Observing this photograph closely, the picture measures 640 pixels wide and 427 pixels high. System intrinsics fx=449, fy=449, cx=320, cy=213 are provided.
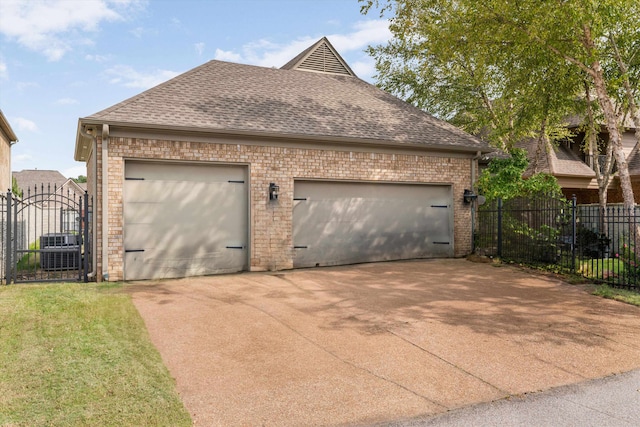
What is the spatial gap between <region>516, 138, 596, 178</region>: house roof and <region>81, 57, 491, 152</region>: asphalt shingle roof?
776 centimetres

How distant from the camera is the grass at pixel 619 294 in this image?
8.14 m

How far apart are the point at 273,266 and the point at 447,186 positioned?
5.91m

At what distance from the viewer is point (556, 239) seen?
432 inches

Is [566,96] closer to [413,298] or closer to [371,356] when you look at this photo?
[413,298]

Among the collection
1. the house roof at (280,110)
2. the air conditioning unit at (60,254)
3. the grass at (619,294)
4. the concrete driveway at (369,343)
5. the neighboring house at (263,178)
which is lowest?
the concrete driveway at (369,343)

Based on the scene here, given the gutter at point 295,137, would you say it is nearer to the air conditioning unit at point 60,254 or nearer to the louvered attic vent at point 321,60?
the air conditioning unit at point 60,254

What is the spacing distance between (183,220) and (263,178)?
2143mm

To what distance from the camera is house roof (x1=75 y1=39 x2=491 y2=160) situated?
33.9 feet

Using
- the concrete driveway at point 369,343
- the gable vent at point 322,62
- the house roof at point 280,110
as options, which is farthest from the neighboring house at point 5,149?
the concrete driveway at point 369,343

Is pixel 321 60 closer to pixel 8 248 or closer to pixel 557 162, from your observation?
pixel 8 248

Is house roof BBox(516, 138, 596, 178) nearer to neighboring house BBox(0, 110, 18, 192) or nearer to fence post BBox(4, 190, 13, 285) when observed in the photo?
fence post BBox(4, 190, 13, 285)

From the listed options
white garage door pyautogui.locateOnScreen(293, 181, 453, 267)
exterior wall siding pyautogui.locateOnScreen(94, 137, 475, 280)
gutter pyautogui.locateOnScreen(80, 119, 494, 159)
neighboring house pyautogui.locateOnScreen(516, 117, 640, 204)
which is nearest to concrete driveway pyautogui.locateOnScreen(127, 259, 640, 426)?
exterior wall siding pyautogui.locateOnScreen(94, 137, 475, 280)

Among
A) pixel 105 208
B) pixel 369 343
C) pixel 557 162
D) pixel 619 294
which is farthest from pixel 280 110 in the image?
pixel 557 162

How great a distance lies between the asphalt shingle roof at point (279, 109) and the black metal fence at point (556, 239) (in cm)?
240
